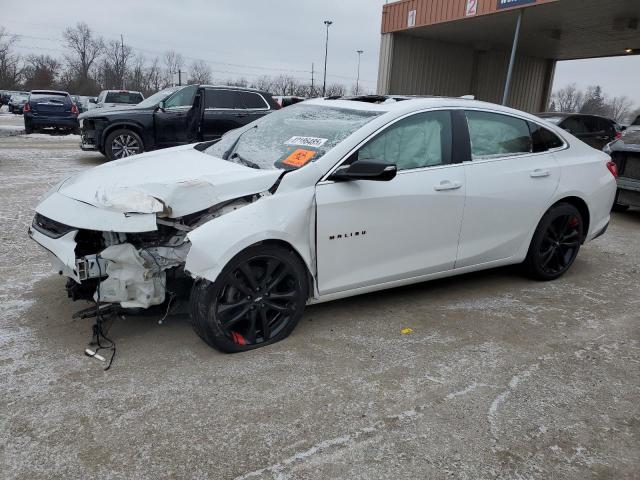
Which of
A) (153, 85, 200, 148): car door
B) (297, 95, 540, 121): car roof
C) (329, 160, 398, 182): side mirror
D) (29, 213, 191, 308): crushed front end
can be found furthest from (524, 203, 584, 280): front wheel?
(153, 85, 200, 148): car door

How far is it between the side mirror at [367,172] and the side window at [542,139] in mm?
1903

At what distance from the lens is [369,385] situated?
9.61ft

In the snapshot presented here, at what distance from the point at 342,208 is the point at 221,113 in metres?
8.07

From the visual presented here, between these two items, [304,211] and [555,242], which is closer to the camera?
[304,211]

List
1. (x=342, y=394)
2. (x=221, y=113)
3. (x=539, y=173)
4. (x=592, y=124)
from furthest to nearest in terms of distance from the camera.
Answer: (x=592, y=124) < (x=221, y=113) < (x=539, y=173) < (x=342, y=394)

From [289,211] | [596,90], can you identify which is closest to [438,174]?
[289,211]

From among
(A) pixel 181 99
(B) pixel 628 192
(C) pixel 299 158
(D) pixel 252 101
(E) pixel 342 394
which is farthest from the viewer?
(D) pixel 252 101

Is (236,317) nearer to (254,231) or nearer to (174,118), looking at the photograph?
(254,231)

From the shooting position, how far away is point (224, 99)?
10.9m

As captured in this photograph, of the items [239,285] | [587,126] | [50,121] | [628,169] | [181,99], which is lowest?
[50,121]

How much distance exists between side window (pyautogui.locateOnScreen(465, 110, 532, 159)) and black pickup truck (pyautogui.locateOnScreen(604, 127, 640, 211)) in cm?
431

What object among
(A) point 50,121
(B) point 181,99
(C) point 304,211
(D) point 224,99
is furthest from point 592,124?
(A) point 50,121

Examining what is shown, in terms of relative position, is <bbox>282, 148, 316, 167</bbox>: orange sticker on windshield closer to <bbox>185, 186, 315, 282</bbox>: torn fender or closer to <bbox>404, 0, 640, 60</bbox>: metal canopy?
<bbox>185, 186, 315, 282</bbox>: torn fender

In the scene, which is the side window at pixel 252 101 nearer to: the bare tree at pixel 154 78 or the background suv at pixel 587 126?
the background suv at pixel 587 126
